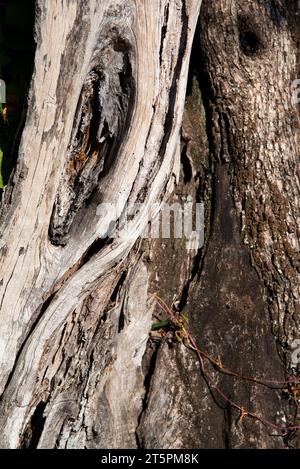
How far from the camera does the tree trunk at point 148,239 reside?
2934mm

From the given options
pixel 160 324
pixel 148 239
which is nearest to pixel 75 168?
pixel 148 239

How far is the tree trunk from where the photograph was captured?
2934mm

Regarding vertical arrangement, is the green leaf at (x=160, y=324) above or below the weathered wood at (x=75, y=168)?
below

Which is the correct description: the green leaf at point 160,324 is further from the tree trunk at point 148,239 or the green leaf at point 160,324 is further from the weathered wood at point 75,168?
the weathered wood at point 75,168

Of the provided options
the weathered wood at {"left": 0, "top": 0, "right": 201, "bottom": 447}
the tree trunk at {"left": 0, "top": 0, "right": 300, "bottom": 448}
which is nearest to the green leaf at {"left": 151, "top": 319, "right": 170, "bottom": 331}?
the tree trunk at {"left": 0, "top": 0, "right": 300, "bottom": 448}

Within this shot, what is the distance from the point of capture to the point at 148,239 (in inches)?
132

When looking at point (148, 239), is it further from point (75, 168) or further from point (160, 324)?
point (75, 168)

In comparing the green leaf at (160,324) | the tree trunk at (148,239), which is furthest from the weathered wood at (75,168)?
the green leaf at (160,324)

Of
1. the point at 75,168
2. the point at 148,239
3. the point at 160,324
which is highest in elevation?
the point at 75,168

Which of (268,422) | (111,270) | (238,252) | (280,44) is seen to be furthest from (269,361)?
(280,44)

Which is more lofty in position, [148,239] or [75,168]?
[75,168]

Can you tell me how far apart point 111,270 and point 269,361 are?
32.7 inches

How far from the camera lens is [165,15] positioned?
299 cm
